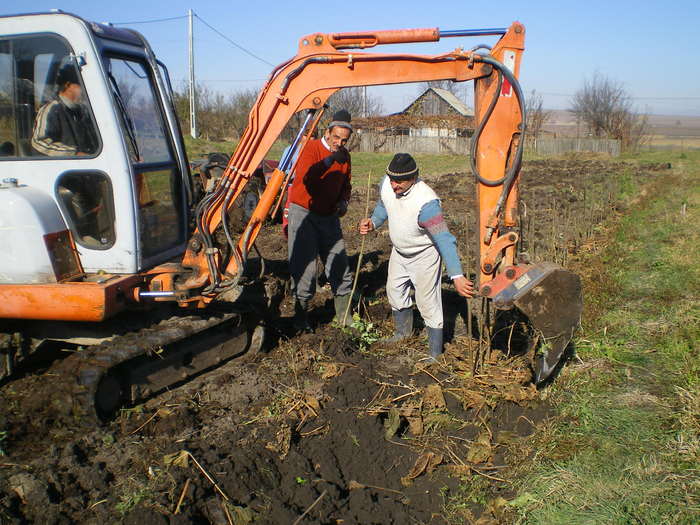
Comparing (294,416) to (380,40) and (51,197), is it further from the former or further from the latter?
(380,40)

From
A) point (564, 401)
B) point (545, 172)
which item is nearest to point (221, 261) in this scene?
point (564, 401)

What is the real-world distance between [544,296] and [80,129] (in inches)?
136

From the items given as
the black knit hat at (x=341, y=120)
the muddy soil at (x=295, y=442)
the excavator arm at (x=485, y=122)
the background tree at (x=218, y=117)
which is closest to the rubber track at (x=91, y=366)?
the muddy soil at (x=295, y=442)

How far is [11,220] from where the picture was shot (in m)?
4.17

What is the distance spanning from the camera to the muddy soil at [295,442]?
3.49 m

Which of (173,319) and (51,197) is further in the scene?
(173,319)

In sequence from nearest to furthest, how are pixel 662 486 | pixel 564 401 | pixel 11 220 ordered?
pixel 662 486 → pixel 11 220 → pixel 564 401

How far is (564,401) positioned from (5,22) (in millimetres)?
4893

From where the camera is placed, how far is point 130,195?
4.38 meters

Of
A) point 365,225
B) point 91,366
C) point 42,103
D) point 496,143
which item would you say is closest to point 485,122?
point 496,143

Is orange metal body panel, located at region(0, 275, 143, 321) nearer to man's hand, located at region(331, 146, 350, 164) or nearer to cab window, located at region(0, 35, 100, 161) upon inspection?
cab window, located at region(0, 35, 100, 161)

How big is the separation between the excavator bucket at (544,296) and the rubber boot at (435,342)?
113cm

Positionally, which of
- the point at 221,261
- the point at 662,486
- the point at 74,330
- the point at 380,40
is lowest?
the point at 662,486

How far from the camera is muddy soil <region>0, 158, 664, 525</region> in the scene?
349cm
